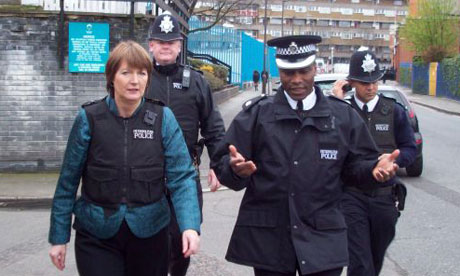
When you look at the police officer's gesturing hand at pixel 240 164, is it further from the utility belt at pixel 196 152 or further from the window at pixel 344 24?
the window at pixel 344 24

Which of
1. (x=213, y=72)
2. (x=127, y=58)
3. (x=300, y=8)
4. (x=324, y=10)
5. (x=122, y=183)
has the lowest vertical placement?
(x=122, y=183)

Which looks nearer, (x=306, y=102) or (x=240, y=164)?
(x=240, y=164)

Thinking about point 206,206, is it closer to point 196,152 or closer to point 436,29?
point 196,152

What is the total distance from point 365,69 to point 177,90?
1353 millimetres

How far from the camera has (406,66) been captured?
55219mm

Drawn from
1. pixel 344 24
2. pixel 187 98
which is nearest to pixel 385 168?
pixel 187 98

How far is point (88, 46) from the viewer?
10.4 meters

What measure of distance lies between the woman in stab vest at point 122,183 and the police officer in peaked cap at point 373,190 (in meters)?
1.27

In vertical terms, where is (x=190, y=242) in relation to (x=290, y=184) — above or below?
below

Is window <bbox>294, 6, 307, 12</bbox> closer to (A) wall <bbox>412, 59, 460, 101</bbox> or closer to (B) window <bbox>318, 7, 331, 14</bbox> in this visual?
(B) window <bbox>318, 7, 331, 14</bbox>

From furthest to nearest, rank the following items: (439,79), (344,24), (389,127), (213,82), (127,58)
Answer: (344,24), (439,79), (213,82), (389,127), (127,58)

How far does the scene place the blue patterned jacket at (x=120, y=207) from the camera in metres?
3.11

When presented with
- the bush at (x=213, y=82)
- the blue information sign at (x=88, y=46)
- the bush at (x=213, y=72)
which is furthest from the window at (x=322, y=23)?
the blue information sign at (x=88, y=46)

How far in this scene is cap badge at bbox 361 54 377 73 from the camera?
14.6 feet
